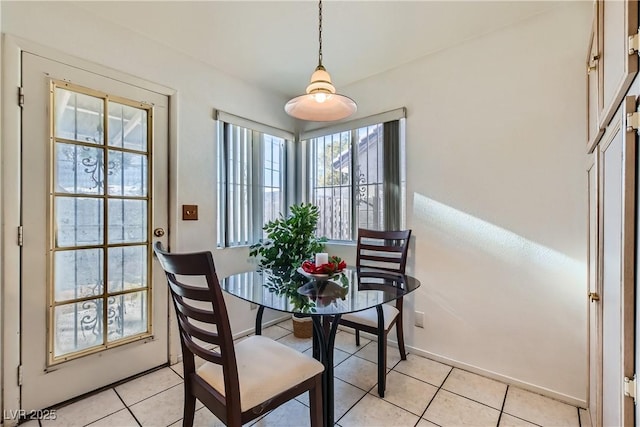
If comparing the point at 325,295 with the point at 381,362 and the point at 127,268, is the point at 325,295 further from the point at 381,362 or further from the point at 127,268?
the point at 127,268

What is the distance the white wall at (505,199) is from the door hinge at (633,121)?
1.18 meters

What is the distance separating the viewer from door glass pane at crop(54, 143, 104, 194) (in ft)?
5.70

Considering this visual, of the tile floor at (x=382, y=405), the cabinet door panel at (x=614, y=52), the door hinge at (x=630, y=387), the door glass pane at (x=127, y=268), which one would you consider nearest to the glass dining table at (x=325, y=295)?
the tile floor at (x=382, y=405)

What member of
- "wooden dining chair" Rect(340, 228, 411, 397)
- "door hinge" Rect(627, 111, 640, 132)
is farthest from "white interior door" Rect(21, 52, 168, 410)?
"door hinge" Rect(627, 111, 640, 132)

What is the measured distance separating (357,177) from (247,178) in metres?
1.09

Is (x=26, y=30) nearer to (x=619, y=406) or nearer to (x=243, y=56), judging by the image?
(x=243, y=56)

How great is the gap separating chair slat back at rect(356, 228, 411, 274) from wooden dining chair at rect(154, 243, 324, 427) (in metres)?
1.19

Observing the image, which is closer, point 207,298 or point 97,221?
point 207,298

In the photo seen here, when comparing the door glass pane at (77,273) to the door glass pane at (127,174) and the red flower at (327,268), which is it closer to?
the door glass pane at (127,174)

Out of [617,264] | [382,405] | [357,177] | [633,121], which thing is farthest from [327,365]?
[357,177]

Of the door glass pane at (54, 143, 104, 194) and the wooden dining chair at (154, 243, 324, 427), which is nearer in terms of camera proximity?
the wooden dining chair at (154, 243, 324, 427)

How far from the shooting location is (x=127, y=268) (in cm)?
202

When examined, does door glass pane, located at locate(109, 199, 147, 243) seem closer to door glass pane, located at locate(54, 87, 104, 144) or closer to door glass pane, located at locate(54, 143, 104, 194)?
door glass pane, located at locate(54, 143, 104, 194)

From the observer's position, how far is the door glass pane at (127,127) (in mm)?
1948
